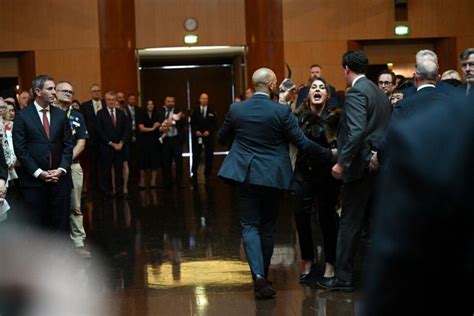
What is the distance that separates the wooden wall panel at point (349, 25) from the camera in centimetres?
1952

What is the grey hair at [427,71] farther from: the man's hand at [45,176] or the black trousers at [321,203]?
the man's hand at [45,176]

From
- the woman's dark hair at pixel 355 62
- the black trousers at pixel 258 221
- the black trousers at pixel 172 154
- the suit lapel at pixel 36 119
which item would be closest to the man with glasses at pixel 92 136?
the black trousers at pixel 172 154

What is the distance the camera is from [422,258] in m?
1.13

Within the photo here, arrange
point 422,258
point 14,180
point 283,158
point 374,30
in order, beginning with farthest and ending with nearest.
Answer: point 374,30
point 14,180
point 283,158
point 422,258

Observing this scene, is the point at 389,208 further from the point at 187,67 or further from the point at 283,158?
the point at 187,67

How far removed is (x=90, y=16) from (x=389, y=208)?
19.1 meters

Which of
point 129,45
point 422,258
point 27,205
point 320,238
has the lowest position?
point 320,238

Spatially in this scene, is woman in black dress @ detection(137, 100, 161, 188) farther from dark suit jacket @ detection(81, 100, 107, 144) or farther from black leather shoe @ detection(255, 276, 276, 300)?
black leather shoe @ detection(255, 276, 276, 300)

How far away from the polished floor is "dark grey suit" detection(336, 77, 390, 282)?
44 centimetres

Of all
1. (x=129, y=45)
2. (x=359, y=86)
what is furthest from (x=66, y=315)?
(x=129, y=45)

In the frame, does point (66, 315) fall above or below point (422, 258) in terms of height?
below

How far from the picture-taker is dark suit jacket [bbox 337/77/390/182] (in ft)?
20.4

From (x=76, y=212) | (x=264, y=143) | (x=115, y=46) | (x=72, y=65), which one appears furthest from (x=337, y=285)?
(x=72, y=65)

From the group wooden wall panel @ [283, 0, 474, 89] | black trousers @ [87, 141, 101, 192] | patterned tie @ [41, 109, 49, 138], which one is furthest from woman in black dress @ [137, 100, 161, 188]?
patterned tie @ [41, 109, 49, 138]
